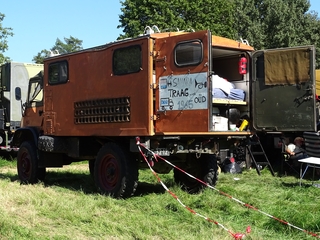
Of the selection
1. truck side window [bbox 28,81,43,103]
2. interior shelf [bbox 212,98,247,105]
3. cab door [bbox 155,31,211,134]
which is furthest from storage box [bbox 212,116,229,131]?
truck side window [bbox 28,81,43,103]

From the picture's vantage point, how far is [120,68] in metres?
8.48

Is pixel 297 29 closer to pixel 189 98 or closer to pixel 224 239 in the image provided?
pixel 189 98

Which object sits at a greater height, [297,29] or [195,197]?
[297,29]

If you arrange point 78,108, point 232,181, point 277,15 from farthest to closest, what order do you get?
point 277,15 < point 232,181 < point 78,108

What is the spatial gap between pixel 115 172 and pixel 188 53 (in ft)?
8.20

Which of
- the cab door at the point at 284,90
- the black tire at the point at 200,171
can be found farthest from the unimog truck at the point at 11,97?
the cab door at the point at 284,90

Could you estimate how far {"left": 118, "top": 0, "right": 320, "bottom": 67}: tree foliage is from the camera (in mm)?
31453

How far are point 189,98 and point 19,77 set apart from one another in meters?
10.3

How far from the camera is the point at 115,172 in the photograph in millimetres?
8562

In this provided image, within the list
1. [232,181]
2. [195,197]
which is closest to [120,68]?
[195,197]

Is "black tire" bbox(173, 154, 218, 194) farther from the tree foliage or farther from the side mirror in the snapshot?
the tree foliage

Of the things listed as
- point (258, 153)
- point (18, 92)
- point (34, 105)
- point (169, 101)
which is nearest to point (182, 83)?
point (169, 101)

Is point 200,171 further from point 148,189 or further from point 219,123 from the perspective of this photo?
point 219,123

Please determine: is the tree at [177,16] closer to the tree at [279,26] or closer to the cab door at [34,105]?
the tree at [279,26]
